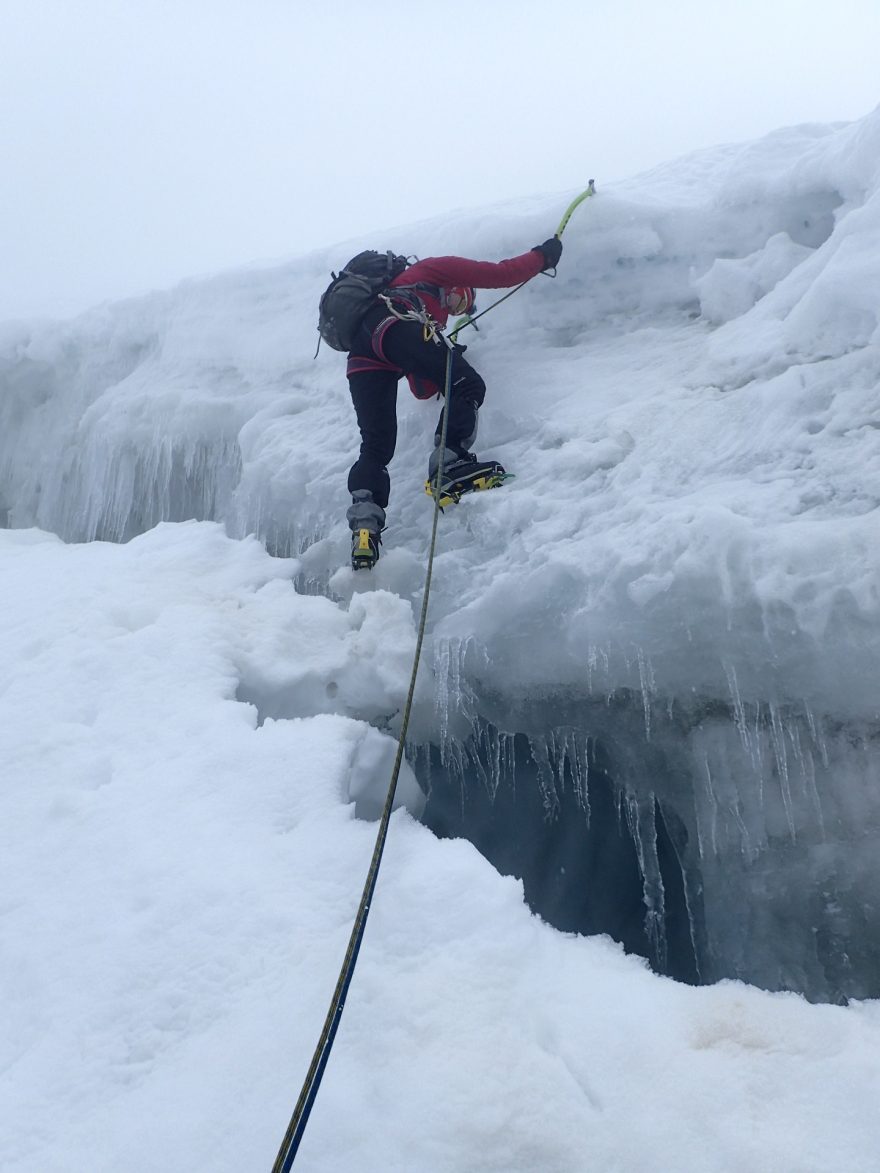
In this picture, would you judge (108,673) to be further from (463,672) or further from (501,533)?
(501,533)

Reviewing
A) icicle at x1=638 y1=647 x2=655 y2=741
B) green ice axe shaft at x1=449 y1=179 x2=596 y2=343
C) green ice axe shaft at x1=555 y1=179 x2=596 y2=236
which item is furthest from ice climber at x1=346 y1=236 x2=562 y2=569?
icicle at x1=638 y1=647 x2=655 y2=741

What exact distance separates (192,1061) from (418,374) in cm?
331

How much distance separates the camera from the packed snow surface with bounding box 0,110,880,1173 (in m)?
1.84

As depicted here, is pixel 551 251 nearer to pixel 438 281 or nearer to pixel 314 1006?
pixel 438 281

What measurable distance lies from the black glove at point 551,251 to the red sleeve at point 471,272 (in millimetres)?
38

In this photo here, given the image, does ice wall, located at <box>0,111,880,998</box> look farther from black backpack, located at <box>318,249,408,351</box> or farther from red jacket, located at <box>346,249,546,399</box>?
black backpack, located at <box>318,249,408,351</box>

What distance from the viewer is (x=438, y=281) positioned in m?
4.34

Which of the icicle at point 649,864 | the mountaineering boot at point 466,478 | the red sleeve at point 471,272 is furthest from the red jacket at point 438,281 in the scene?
the icicle at point 649,864

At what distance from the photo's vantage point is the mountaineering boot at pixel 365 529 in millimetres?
3957

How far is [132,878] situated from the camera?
2404mm

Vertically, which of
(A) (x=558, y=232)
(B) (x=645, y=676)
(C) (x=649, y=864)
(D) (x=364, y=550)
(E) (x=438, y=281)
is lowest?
(C) (x=649, y=864)

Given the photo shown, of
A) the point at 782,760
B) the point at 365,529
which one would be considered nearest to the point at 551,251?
the point at 365,529

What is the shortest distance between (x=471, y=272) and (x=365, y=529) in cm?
161

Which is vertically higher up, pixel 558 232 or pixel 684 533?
pixel 558 232
